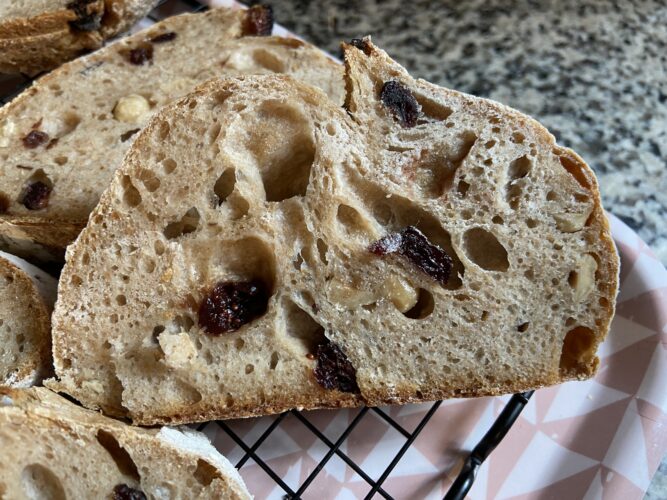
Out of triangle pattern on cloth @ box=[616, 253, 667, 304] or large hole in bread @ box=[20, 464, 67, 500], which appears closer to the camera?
large hole in bread @ box=[20, 464, 67, 500]

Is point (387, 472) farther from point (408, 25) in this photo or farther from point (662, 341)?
point (408, 25)

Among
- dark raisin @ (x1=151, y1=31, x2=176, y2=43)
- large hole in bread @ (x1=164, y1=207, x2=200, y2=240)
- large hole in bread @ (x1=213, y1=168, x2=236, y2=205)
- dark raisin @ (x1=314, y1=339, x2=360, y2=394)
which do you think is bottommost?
dark raisin @ (x1=314, y1=339, x2=360, y2=394)

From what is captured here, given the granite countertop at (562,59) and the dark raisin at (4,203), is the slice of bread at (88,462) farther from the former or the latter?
the granite countertop at (562,59)

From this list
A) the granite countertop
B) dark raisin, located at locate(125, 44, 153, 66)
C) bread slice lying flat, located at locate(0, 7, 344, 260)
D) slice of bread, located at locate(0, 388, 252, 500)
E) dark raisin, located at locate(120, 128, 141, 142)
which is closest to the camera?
slice of bread, located at locate(0, 388, 252, 500)

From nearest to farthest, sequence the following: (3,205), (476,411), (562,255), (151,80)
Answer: (562,255), (476,411), (3,205), (151,80)

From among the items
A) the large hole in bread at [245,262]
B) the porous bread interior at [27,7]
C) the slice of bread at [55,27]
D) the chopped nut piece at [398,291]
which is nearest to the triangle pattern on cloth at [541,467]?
the chopped nut piece at [398,291]

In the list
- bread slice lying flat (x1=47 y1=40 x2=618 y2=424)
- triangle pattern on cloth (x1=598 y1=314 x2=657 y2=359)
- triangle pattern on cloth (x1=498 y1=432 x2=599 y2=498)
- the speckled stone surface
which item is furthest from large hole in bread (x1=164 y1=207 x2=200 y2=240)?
the speckled stone surface

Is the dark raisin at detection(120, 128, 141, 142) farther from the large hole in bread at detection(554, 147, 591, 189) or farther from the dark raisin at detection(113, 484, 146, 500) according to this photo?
the large hole in bread at detection(554, 147, 591, 189)

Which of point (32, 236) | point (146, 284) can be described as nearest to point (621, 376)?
point (146, 284)
